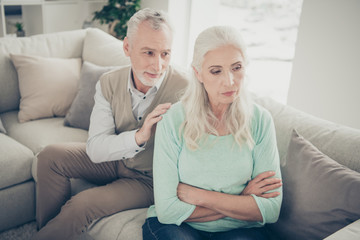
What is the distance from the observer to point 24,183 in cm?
193

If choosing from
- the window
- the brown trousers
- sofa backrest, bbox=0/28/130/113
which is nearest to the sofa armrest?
the brown trousers

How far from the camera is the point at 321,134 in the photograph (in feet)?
4.56

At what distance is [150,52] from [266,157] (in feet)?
2.25

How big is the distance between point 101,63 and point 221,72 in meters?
1.38

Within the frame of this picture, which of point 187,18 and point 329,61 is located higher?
point 187,18

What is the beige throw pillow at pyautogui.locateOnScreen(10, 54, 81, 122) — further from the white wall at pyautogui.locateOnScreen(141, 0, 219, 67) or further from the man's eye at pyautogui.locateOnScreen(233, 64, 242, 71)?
the man's eye at pyautogui.locateOnScreen(233, 64, 242, 71)

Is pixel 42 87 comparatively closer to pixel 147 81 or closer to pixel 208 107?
pixel 147 81

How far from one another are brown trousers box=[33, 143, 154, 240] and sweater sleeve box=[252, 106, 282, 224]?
0.53m

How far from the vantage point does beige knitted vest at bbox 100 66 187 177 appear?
5.19 ft

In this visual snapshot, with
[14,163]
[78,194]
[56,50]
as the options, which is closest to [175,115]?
[78,194]

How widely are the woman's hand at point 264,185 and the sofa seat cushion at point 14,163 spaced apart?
1.26 meters

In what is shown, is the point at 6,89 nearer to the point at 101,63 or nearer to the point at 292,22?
the point at 101,63

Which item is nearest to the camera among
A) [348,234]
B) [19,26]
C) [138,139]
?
[348,234]

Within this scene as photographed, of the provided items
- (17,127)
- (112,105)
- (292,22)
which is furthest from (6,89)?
(292,22)
